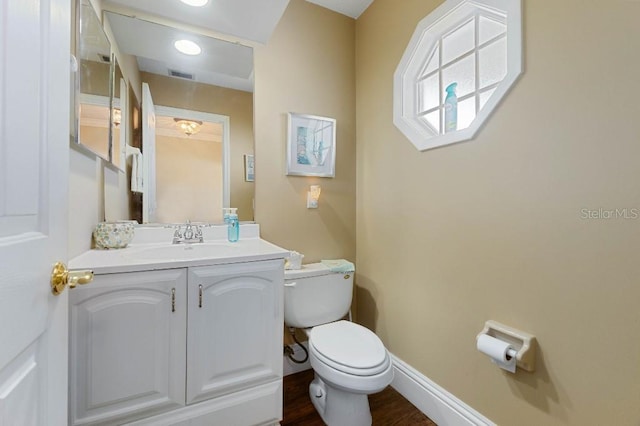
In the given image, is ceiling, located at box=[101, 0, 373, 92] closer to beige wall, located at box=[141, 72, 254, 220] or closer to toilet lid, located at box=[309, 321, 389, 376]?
beige wall, located at box=[141, 72, 254, 220]

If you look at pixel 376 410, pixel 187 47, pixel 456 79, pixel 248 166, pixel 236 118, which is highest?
pixel 187 47

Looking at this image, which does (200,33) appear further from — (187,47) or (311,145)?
(311,145)

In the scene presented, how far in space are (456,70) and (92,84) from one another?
69.6 inches

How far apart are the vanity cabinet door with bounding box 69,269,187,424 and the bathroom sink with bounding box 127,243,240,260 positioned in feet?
0.71

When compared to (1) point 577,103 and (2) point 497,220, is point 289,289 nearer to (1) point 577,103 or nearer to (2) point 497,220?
(2) point 497,220

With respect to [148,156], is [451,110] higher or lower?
higher

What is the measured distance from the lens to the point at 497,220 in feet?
4.07

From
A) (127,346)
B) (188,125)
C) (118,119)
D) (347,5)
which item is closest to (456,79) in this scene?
(347,5)

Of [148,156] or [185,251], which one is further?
[148,156]

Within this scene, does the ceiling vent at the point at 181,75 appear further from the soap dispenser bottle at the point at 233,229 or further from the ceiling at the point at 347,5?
the ceiling at the point at 347,5

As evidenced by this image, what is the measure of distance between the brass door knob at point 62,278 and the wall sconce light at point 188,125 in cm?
121

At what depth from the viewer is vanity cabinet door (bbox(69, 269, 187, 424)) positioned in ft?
3.26

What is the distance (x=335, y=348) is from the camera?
1.38 m

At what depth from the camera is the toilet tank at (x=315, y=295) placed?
1.63m
